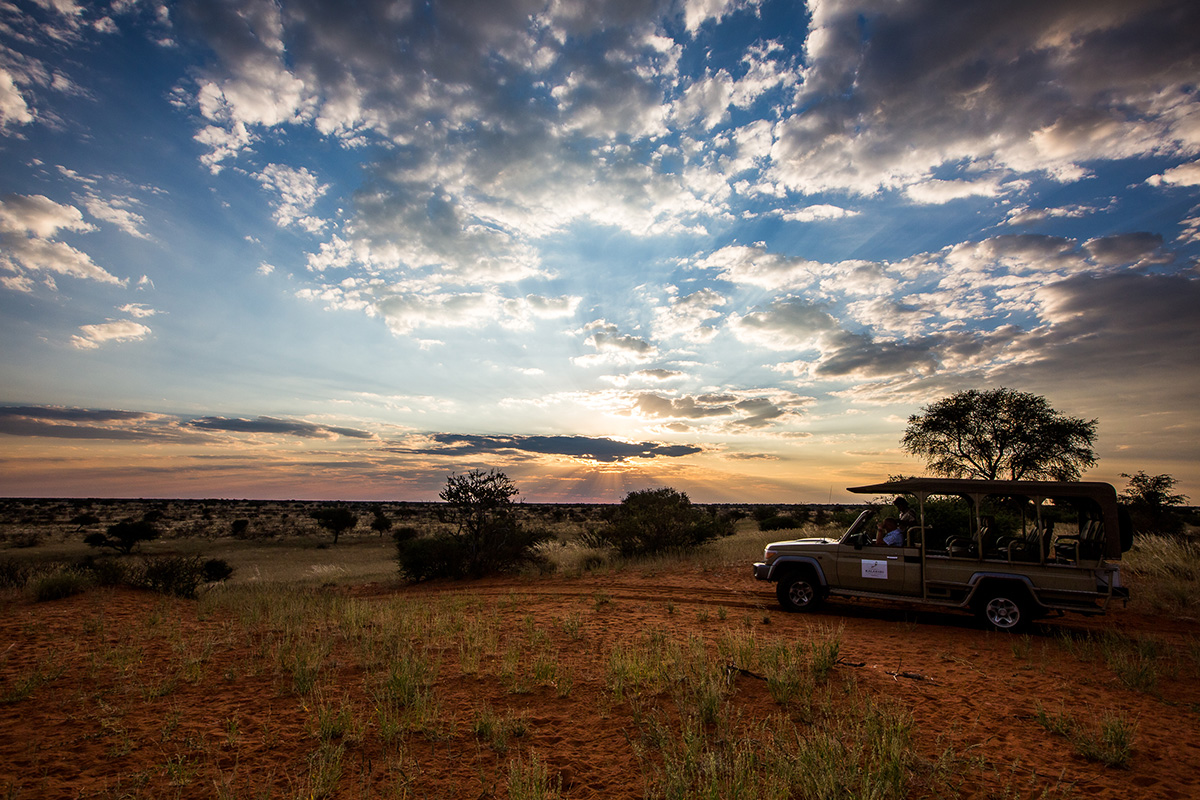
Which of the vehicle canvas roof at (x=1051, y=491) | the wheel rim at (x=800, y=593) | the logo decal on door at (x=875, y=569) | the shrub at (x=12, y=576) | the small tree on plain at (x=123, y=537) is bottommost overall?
the small tree on plain at (x=123, y=537)

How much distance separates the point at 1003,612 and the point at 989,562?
3.20 feet

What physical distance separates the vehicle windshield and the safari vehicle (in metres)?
0.02

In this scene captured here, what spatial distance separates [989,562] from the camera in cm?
942

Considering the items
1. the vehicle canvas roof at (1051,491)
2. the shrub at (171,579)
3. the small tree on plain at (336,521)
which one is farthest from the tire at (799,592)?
the small tree on plain at (336,521)

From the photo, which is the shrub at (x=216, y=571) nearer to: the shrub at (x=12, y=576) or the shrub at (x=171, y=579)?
the shrub at (x=12, y=576)

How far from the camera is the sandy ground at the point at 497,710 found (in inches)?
170

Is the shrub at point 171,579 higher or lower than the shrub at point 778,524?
lower

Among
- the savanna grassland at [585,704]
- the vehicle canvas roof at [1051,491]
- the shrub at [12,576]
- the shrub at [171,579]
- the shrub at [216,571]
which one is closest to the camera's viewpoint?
the savanna grassland at [585,704]

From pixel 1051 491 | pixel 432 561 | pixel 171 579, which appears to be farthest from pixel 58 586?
pixel 1051 491

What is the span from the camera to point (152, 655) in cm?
774

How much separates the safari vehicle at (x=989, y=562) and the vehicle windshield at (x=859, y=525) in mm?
21

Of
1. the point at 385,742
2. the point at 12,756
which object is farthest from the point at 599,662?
the point at 12,756

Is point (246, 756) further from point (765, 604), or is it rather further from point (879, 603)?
point (879, 603)

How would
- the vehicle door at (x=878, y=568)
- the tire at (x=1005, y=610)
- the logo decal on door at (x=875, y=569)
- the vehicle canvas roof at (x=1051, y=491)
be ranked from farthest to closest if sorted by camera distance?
the logo decal on door at (x=875, y=569) → the vehicle door at (x=878, y=568) → the tire at (x=1005, y=610) → the vehicle canvas roof at (x=1051, y=491)
